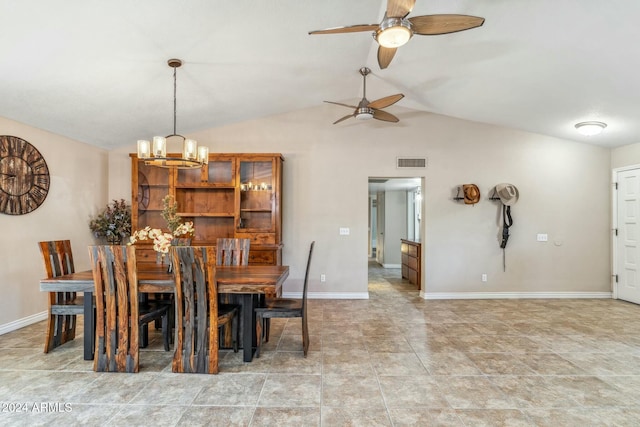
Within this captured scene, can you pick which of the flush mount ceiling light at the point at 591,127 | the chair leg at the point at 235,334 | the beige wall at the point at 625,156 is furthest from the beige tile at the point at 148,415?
the beige wall at the point at 625,156

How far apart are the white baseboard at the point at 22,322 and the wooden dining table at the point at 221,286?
1.48 metres

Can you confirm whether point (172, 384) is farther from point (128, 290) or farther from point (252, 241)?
point (252, 241)

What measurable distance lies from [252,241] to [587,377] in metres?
4.01

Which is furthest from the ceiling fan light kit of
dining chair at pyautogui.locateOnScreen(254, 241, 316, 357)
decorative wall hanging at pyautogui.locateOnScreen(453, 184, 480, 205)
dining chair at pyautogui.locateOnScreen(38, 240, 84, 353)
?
decorative wall hanging at pyautogui.locateOnScreen(453, 184, 480, 205)

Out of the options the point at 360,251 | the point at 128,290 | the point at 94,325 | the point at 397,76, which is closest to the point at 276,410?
the point at 128,290

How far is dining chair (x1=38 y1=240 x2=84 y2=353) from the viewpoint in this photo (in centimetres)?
313

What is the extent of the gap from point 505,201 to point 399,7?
4284mm

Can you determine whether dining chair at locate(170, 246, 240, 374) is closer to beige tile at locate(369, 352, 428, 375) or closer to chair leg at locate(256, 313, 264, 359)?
chair leg at locate(256, 313, 264, 359)

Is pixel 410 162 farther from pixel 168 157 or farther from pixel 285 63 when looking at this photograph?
pixel 168 157

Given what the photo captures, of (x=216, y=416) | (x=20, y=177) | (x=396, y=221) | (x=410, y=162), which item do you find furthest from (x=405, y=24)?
(x=396, y=221)

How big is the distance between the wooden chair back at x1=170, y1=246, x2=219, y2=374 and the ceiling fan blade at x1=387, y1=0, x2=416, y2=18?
2280mm

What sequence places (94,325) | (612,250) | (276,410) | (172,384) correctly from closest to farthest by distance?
(276,410), (172,384), (94,325), (612,250)

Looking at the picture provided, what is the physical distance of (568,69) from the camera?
135 inches

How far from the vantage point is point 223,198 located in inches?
210
